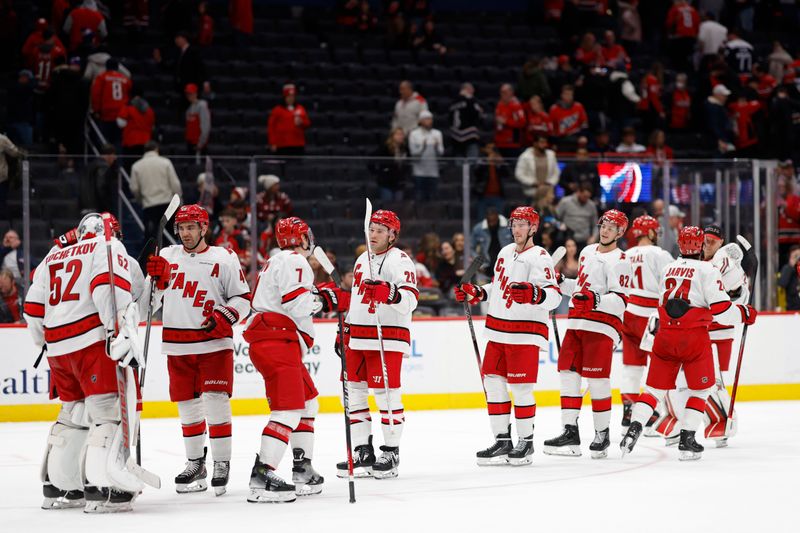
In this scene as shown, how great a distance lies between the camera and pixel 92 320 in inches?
259

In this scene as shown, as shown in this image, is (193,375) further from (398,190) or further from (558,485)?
(398,190)

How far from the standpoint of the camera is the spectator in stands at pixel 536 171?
1238 centimetres

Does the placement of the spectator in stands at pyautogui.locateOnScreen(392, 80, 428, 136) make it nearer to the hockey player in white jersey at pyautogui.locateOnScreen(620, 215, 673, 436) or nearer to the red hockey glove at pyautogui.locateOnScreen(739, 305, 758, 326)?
the hockey player in white jersey at pyautogui.locateOnScreen(620, 215, 673, 436)

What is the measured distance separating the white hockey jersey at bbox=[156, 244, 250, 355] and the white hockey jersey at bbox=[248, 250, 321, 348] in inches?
10.3

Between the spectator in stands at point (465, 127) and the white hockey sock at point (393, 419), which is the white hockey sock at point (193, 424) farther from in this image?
the spectator in stands at point (465, 127)

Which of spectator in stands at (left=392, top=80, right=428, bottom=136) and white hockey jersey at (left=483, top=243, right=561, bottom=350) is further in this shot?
spectator in stands at (left=392, top=80, right=428, bottom=136)

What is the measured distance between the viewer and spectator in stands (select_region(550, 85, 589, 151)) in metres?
15.6

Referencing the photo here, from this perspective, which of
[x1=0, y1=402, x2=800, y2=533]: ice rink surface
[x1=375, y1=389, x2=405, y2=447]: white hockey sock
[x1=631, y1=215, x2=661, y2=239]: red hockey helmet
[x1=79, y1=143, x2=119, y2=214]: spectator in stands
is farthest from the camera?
[x1=79, y1=143, x2=119, y2=214]: spectator in stands

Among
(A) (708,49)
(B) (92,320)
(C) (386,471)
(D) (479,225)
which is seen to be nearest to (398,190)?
(D) (479,225)

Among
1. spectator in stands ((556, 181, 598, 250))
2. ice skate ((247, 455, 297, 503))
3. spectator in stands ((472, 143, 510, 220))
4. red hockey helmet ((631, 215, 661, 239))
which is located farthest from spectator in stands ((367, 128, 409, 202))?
ice skate ((247, 455, 297, 503))

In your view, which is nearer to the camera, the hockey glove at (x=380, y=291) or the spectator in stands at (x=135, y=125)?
the hockey glove at (x=380, y=291)

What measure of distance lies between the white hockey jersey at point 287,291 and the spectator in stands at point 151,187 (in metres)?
4.50

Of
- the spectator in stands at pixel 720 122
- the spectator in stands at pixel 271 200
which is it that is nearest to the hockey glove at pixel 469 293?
the spectator in stands at pixel 271 200

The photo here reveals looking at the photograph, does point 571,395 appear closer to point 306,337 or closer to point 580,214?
point 306,337
